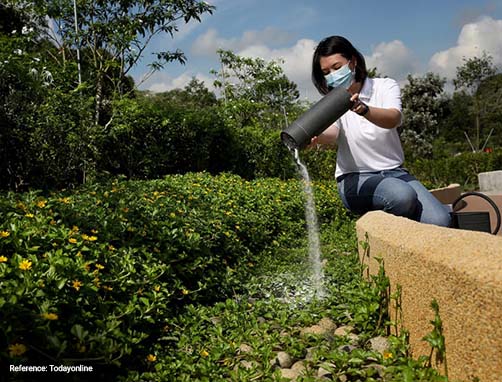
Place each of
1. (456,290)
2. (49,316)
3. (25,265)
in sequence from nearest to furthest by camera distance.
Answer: (456,290), (49,316), (25,265)

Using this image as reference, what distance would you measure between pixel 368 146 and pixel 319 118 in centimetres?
49

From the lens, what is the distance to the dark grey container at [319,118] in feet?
7.83

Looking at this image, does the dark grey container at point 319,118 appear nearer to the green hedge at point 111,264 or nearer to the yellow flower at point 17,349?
the green hedge at point 111,264

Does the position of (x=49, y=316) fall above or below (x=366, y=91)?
below

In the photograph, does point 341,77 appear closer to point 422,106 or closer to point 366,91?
point 366,91

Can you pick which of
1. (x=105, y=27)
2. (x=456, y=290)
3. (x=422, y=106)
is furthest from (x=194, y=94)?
(x=456, y=290)

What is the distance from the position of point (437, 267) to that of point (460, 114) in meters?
31.0

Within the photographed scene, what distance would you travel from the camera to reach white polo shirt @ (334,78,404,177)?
2.75 meters

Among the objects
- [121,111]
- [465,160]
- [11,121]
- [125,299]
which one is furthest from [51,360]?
[465,160]

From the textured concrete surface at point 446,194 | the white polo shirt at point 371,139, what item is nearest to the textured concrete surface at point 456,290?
the white polo shirt at point 371,139

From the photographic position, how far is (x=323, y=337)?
205 cm

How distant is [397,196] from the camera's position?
257 centimetres

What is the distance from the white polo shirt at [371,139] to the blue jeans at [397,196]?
6cm

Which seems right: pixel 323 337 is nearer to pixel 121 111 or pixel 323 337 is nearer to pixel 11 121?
pixel 11 121
